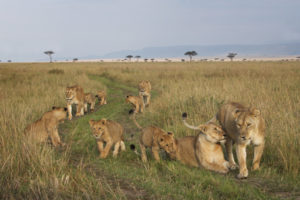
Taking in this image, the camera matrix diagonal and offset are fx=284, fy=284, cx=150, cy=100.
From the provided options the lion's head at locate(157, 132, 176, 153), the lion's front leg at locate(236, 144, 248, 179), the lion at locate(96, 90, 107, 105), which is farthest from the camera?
the lion at locate(96, 90, 107, 105)

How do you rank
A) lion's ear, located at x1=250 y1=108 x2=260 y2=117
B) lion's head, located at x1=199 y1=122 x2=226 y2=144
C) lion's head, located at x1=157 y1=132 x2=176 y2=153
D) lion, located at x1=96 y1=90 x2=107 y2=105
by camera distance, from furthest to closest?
1. lion, located at x1=96 y1=90 x2=107 y2=105
2. lion's head, located at x1=157 y1=132 x2=176 y2=153
3. lion's head, located at x1=199 y1=122 x2=226 y2=144
4. lion's ear, located at x1=250 y1=108 x2=260 y2=117

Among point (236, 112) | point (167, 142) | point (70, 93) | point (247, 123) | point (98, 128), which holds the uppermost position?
point (236, 112)

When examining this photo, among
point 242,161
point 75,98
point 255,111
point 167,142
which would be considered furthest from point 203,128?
point 75,98

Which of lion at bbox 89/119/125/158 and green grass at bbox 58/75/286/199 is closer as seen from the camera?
green grass at bbox 58/75/286/199

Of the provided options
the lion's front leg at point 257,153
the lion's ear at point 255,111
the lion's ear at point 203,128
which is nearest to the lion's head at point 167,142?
the lion's ear at point 203,128

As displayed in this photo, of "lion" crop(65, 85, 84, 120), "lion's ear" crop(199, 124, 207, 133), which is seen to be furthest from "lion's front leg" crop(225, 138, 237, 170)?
"lion" crop(65, 85, 84, 120)

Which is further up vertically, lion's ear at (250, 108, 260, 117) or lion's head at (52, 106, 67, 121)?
lion's ear at (250, 108, 260, 117)

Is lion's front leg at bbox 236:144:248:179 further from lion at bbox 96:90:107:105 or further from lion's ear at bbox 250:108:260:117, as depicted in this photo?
lion at bbox 96:90:107:105

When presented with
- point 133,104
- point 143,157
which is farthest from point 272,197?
point 133,104

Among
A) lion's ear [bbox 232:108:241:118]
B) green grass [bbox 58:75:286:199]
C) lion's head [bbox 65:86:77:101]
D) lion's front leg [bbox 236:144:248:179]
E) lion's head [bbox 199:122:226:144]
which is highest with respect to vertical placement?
lion's ear [bbox 232:108:241:118]

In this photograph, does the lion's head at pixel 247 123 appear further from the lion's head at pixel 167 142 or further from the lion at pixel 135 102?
the lion at pixel 135 102

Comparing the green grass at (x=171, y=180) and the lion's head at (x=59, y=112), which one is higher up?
the lion's head at (x=59, y=112)

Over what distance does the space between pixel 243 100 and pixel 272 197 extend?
17.8 ft

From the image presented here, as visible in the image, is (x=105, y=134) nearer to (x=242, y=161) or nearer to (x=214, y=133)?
(x=214, y=133)
